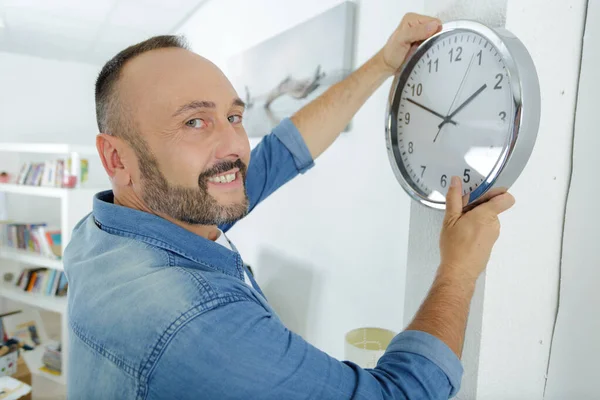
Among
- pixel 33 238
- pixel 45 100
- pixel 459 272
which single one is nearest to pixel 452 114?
pixel 459 272

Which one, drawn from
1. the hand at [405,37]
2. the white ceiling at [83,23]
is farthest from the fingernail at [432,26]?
the white ceiling at [83,23]

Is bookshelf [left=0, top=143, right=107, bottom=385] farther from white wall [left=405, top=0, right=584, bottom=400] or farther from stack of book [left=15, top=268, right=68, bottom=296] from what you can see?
white wall [left=405, top=0, right=584, bottom=400]

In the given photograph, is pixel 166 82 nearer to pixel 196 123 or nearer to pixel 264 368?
pixel 196 123

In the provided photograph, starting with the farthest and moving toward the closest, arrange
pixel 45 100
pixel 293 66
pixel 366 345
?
pixel 45 100 → pixel 293 66 → pixel 366 345

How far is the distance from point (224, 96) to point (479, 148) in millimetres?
496

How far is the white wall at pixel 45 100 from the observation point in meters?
3.84

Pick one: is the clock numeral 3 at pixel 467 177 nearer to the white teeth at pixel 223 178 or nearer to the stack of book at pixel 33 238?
the white teeth at pixel 223 178

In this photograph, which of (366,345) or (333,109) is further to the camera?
(366,345)

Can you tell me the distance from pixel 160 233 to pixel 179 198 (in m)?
0.10

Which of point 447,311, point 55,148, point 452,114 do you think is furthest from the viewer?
point 55,148

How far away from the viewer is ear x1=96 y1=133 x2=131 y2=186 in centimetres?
81

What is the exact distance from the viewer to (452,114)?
2.38 feet

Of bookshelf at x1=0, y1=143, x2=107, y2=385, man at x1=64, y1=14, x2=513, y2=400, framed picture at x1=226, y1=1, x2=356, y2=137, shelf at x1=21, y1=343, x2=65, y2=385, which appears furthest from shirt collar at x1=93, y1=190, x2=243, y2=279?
shelf at x1=21, y1=343, x2=65, y2=385

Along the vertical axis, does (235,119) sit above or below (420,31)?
below
